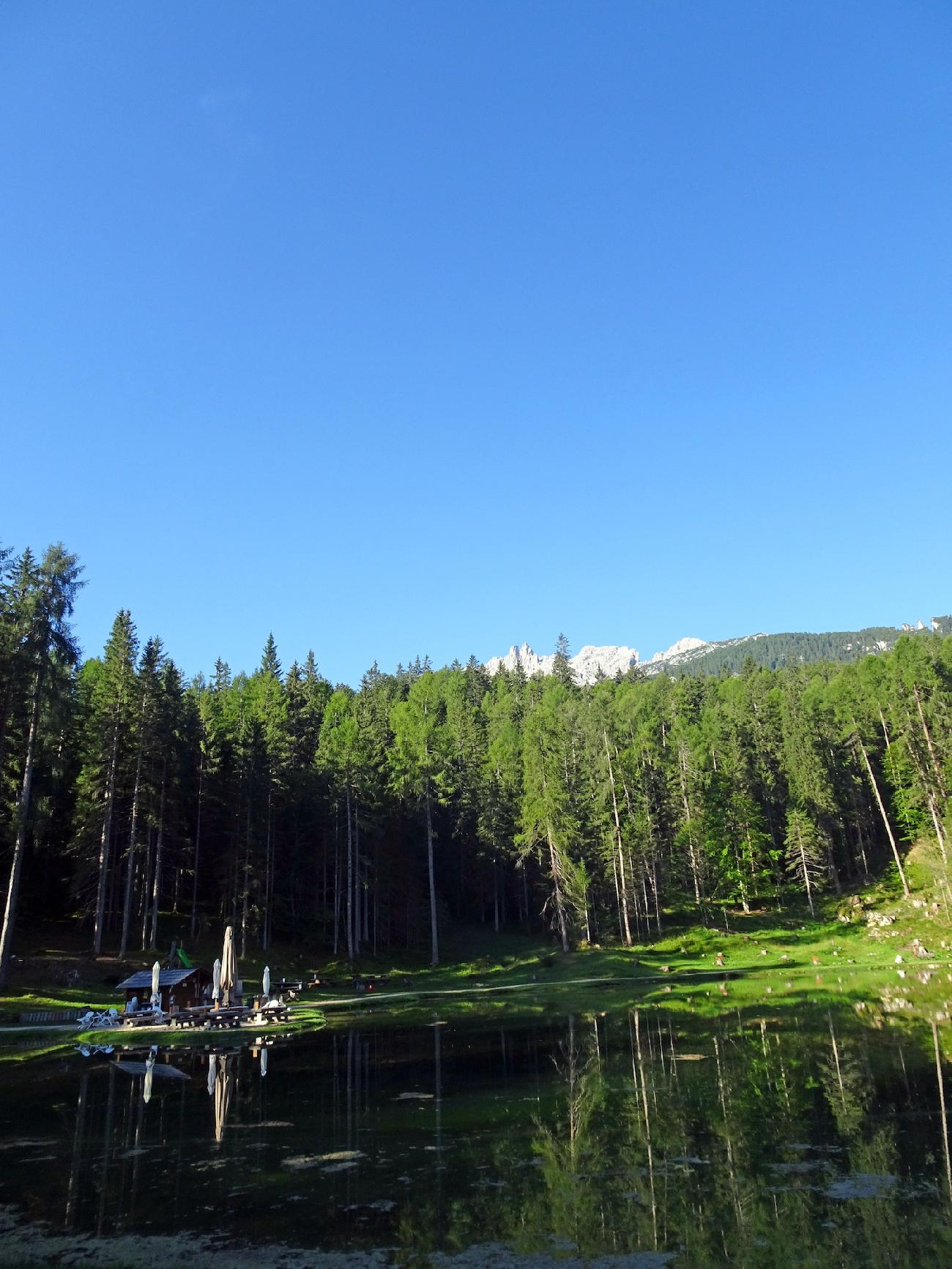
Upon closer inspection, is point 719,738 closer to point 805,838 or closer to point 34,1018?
point 805,838

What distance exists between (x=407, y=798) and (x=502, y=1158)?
2372 inches

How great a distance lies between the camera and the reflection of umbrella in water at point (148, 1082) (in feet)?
67.7

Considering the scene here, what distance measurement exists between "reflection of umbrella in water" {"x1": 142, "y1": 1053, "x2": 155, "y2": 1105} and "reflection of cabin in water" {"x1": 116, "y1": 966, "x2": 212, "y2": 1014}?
972 centimetres

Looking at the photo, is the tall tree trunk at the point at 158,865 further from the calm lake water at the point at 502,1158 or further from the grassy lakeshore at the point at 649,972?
the calm lake water at the point at 502,1158

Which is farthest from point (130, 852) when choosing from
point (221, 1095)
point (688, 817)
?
point (688, 817)

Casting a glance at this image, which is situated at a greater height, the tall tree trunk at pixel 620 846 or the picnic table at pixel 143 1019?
the tall tree trunk at pixel 620 846

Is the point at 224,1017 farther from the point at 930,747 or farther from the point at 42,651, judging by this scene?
the point at 930,747

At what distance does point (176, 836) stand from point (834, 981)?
42.4 m

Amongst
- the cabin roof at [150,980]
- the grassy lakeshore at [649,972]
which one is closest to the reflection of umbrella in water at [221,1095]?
the grassy lakeshore at [649,972]

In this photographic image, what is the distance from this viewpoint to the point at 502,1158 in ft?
46.5

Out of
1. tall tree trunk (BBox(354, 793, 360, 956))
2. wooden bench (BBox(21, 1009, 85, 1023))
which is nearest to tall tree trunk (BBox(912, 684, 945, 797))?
tall tree trunk (BBox(354, 793, 360, 956))

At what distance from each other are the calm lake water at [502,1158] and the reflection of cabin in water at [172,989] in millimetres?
14705

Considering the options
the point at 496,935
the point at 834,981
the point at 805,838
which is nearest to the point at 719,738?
the point at 805,838

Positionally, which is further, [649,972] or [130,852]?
[649,972]
